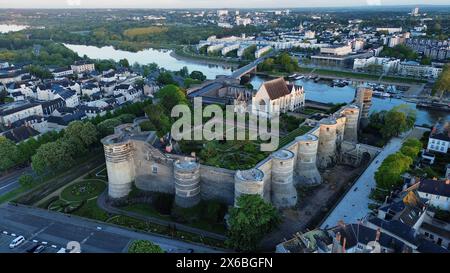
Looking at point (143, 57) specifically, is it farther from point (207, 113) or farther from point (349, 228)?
point (349, 228)

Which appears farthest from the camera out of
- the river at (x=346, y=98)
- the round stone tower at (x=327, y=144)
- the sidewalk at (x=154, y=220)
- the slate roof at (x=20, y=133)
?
the river at (x=346, y=98)

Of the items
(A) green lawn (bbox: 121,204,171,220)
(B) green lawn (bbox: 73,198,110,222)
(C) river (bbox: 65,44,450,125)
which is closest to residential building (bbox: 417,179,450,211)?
(A) green lawn (bbox: 121,204,171,220)

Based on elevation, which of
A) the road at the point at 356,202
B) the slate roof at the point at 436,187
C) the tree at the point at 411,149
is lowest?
the road at the point at 356,202

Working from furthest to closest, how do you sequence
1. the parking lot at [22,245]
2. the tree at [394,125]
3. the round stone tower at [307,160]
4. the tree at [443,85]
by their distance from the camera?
the tree at [443,85]
the tree at [394,125]
the round stone tower at [307,160]
the parking lot at [22,245]

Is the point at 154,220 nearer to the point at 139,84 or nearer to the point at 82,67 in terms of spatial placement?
the point at 139,84

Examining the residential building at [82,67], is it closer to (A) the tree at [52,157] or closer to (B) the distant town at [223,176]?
(B) the distant town at [223,176]

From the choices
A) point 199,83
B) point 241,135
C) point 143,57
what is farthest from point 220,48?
point 241,135

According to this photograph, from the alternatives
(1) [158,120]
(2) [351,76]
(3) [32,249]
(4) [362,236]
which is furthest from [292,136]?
(2) [351,76]

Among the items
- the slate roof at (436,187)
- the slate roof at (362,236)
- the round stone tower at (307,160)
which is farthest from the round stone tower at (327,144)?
the slate roof at (362,236)
